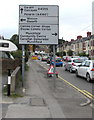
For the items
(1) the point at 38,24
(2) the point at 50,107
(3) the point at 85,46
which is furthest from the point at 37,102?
(3) the point at 85,46

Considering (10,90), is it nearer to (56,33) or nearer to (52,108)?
(52,108)

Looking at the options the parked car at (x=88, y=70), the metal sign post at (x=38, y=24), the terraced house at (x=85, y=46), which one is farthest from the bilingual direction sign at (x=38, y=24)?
the terraced house at (x=85, y=46)

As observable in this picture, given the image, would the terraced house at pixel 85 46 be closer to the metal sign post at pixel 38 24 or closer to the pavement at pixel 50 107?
the metal sign post at pixel 38 24

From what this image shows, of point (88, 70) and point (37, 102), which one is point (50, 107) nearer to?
point (37, 102)

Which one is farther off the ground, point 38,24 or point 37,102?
point 38,24

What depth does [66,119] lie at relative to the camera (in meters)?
5.43

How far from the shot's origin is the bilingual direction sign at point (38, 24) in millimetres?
10164

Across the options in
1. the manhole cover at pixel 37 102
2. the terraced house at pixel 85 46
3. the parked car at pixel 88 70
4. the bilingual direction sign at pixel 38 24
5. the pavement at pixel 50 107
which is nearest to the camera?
the pavement at pixel 50 107

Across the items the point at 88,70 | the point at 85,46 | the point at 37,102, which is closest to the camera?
the point at 37,102

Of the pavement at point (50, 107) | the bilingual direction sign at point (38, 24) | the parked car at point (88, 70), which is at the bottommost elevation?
the pavement at point (50, 107)

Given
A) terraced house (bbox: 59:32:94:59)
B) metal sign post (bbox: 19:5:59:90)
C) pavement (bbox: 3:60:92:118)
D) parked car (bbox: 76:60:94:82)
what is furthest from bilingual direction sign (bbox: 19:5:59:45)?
terraced house (bbox: 59:32:94:59)

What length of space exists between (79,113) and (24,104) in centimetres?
195

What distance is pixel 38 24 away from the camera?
10.3 metres

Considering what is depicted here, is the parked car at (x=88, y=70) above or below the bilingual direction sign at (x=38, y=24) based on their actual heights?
below
